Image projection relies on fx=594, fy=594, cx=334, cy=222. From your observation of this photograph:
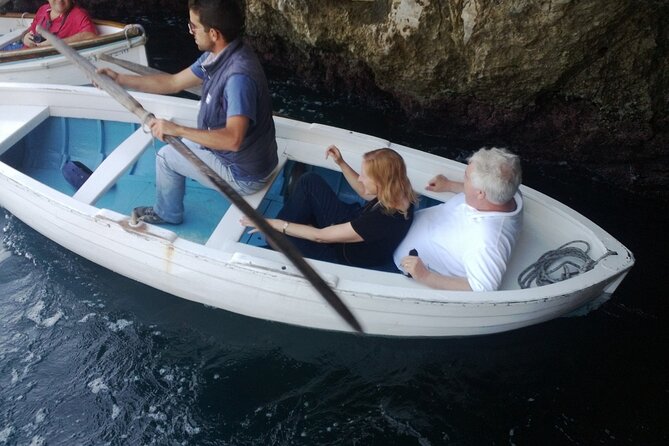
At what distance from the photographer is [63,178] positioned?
4.90 metres

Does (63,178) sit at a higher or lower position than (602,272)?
lower

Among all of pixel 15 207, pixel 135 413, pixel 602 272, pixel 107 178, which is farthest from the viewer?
pixel 15 207

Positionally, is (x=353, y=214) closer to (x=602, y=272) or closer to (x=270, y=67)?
(x=602, y=272)

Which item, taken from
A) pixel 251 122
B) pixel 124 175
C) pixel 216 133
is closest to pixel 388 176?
pixel 251 122

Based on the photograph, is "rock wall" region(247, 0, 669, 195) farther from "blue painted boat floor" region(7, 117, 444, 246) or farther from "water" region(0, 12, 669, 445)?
"blue painted boat floor" region(7, 117, 444, 246)

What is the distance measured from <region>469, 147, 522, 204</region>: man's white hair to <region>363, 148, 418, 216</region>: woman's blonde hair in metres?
0.42

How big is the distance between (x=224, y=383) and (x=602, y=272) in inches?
104

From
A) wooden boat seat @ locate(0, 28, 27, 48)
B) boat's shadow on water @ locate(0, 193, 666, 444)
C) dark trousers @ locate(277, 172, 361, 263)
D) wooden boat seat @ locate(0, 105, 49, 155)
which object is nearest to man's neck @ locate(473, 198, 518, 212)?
dark trousers @ locate(277, 172, 361, 263)

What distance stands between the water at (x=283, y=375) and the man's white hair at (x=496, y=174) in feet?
4.97

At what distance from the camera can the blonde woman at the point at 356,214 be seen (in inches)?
138

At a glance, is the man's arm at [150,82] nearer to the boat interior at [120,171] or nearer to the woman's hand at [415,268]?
Answer: the boat interior at [120,171]

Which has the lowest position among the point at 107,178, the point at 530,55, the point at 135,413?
the point at 135,413

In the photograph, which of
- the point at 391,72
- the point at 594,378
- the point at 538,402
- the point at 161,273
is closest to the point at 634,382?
the point at 594,378

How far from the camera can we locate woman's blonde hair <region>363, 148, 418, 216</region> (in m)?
3.47
